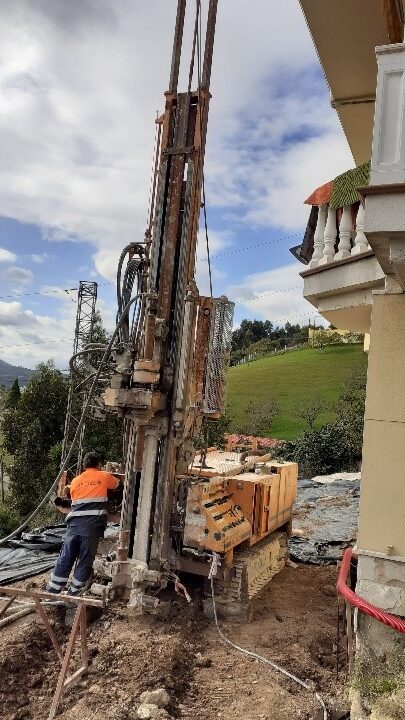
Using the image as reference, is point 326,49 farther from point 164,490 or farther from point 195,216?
point 164,490

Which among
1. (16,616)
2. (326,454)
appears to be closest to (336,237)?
(16,616)

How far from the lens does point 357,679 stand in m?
4.50

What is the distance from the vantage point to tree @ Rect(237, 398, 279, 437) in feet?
101

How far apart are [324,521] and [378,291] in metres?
8.25

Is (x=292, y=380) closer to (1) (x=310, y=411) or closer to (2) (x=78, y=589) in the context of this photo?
(1) (x=310, y=411)

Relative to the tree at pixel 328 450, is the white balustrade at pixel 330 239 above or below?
above

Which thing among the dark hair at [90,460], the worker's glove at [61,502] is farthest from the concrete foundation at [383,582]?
the worker's glove at [61,502]

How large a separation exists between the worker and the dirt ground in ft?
1.40

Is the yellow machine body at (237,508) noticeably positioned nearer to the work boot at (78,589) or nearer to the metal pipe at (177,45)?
the work boot at (78,589)

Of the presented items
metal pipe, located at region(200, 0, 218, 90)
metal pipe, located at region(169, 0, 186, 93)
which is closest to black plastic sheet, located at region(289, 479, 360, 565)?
metal pipe, located at region(200, 0, 218, 90)

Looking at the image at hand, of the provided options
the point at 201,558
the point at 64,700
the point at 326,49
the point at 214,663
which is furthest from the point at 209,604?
the point at 326,49

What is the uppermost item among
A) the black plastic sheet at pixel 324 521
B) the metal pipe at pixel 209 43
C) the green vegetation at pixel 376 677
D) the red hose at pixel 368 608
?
the metal pipe at pixel 209 43

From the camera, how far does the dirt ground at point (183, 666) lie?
4785 mm

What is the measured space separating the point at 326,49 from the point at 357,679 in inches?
292
